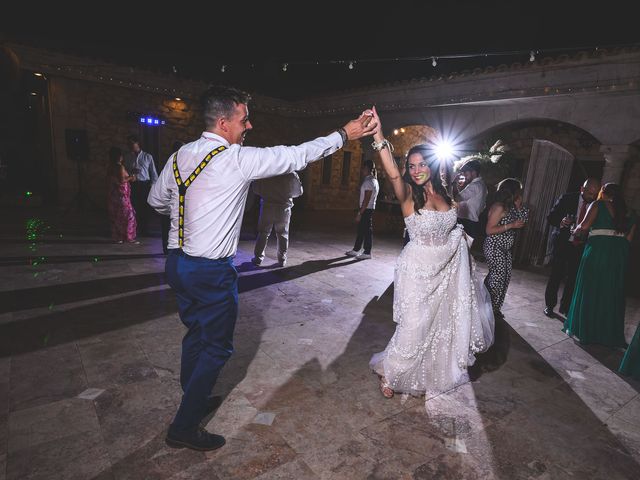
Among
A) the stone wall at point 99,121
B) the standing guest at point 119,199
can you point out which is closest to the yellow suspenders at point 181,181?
the standing guest at point 119,199

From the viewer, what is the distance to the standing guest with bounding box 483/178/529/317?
154 inches

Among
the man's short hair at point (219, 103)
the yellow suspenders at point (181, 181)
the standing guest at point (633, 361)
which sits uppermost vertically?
the man's short hair at point (219, 103)

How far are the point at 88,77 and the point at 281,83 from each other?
27.4 feet

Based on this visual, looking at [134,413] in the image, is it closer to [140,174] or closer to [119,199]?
[119,199]

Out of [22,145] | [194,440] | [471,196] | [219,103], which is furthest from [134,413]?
[22,145]

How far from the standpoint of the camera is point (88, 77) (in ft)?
33.9

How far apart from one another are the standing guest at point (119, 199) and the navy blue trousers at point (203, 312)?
5621 millimetres

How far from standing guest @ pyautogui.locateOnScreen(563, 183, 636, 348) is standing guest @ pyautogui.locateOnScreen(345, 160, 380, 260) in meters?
3.52

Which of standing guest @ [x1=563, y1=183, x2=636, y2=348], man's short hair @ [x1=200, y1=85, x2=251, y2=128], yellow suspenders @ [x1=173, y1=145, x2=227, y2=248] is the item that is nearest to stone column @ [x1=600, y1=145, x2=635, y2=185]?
standing guest @ [x1=563, y1=183, x2=636, y2=348]

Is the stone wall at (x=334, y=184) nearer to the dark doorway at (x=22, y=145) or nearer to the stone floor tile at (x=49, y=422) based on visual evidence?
the dark doorway at (x=22, y=145)

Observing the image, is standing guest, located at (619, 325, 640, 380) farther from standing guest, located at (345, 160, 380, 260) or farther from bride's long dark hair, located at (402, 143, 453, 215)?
standing guest, located at (345, 160, 380, 260)

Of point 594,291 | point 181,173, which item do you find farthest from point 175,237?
point 594,291

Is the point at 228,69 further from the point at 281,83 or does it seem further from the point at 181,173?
the point at 181,173

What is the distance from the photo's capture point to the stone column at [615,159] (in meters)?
7.64
